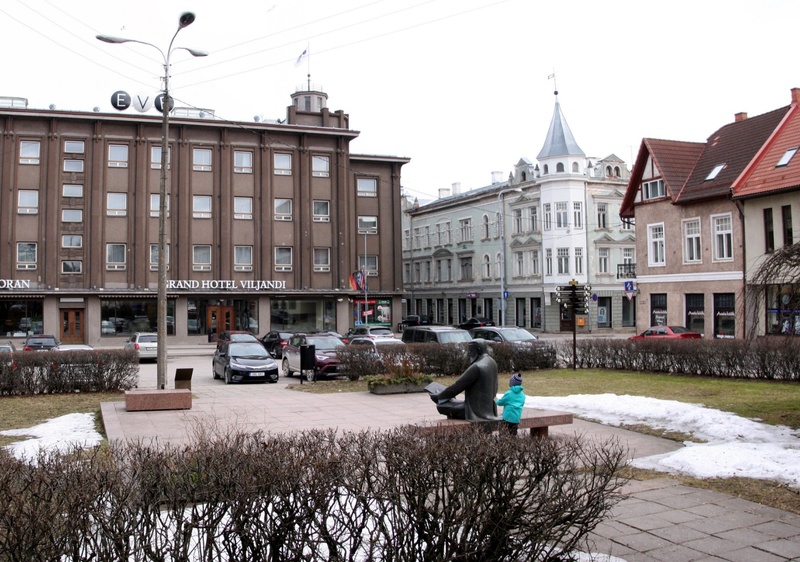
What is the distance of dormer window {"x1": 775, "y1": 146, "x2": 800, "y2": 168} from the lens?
33025 millimetres

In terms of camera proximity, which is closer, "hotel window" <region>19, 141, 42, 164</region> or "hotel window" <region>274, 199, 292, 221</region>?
"hotel window" <region>19, 141, 42, 164</region>

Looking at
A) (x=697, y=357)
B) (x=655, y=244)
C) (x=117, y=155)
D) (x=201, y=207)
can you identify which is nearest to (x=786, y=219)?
(x=655, y=244)

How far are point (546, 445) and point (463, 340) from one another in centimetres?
2240

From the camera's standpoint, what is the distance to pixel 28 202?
164 feet

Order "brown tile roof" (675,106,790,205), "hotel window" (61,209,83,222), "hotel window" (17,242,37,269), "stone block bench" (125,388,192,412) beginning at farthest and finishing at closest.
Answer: "hotel window" (61,209,83,222)
"hotel window" (17,242,37,269)
"brown tile roof" (675,106,790,205)
"stone block bench" (125,388,192,412)

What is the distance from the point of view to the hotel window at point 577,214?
60500 millimetres

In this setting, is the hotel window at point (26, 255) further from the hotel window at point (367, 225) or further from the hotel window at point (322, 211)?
the hotel window at point (367, 225)

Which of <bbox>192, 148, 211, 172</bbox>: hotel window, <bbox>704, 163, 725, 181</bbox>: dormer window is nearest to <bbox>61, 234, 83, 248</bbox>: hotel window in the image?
<bbox>192, 148, 211, 172</bbox>: hotel window

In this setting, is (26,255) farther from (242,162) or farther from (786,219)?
(786,219)

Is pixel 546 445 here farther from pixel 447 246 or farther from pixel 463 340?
pixel 447 246

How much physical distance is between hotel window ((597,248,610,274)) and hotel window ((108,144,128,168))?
3871 centimetres

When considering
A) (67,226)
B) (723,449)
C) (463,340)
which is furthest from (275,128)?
(723,449)

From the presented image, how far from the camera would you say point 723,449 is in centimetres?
1067

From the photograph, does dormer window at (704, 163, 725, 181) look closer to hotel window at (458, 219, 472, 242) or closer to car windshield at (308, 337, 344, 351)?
car windshield at (308, 337, 344, 351)
